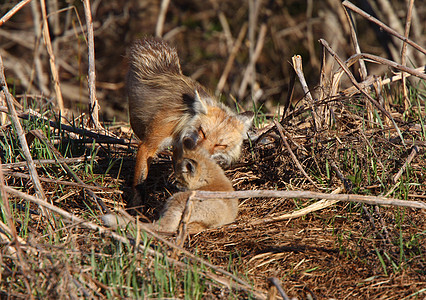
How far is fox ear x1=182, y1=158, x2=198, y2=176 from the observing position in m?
4.39

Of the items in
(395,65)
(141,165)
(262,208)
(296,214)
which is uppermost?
(395,65)

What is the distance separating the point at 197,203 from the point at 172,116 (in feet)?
6.01

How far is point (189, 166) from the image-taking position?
4.40 m

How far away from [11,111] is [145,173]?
5.12 ft

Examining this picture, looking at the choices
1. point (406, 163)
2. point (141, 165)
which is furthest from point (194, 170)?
point (406, 163)

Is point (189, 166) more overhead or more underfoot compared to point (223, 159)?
more overhead

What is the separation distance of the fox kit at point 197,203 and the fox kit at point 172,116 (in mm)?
681

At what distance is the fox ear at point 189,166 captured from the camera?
14.4 feet

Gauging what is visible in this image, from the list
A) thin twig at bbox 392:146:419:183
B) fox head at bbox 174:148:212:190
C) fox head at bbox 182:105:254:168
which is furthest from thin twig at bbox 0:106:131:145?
thin twig at bbox 392:146:419:183

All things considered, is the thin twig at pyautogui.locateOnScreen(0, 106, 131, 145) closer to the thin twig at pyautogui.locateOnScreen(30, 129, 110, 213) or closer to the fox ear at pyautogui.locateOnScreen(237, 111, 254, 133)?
the thin twig at pyautogui.locateOnScreen(30, 129, 110, 213)

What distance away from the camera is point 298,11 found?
47.7 feet

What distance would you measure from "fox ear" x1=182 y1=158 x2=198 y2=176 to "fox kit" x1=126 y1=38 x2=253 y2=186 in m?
0.81

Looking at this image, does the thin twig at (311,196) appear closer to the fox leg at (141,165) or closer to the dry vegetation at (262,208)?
the dry vegetation at (262,208)

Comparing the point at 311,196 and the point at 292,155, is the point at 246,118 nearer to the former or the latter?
the point at 292,155
